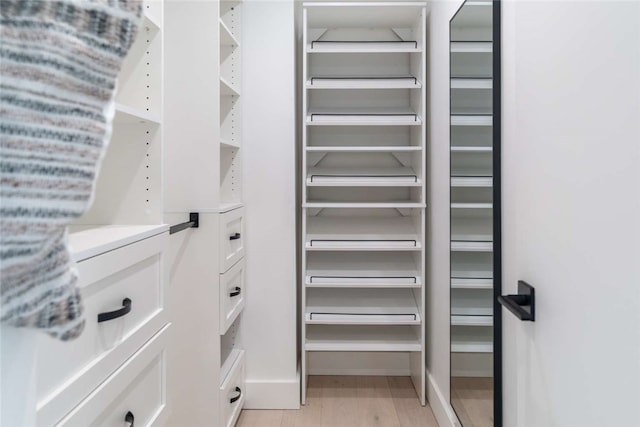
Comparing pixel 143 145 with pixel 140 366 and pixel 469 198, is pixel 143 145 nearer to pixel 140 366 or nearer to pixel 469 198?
pixel 140 366

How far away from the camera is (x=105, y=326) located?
2.64 feet

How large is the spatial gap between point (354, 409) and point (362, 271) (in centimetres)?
74

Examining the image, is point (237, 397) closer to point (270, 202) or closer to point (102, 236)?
point (270, 202)

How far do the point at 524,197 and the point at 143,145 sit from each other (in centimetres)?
100

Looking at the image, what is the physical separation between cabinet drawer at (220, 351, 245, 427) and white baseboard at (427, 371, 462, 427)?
3.31 ft

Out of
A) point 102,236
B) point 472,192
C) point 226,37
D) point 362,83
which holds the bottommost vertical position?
point 102,236

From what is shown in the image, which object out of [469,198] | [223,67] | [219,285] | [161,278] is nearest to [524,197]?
[469,198]

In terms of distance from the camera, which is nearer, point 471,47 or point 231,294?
point 471,47

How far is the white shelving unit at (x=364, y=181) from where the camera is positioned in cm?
226

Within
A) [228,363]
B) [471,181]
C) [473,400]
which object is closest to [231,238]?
[228,363]

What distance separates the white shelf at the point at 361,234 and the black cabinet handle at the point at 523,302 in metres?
1.20

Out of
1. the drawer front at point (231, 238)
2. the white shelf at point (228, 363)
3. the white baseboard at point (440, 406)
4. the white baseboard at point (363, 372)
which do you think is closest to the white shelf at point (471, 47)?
the drawer front at point (231, 238)

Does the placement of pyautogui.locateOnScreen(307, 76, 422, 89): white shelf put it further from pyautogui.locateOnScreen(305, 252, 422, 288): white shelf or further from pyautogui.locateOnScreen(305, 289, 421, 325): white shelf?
pyautogui.locateOnScreen(305, 289, 421, 325): white shelf

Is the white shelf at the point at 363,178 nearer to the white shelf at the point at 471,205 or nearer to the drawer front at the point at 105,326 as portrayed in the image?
the white shelf at the point at 471,205
